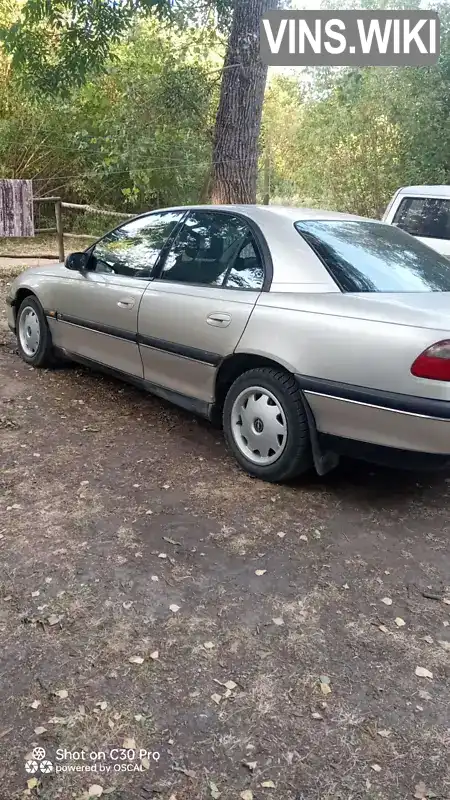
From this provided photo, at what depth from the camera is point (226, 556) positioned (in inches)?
115

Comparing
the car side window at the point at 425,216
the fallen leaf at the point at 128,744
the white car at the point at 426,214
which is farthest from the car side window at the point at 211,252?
the car side window at the point at 425,216

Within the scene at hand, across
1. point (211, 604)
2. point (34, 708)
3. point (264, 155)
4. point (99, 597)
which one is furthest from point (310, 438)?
point (264, 155)

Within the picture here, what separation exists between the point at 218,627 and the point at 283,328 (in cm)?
154

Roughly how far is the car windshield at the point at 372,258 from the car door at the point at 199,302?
1.23 feet

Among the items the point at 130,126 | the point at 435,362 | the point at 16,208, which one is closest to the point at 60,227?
the point at 16,208

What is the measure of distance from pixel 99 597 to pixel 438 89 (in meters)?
13.1

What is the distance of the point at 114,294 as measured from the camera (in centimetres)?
446

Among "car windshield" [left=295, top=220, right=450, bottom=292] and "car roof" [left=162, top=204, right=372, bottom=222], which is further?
"car roof" [left=162, top=204, right=372, bottom=222]

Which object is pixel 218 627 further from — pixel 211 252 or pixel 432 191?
pixel 432 191

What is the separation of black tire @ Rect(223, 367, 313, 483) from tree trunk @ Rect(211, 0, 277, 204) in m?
4.80

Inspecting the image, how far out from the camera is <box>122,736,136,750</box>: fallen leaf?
6.28ft

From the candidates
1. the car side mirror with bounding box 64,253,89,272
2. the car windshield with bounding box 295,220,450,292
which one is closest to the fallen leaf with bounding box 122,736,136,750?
the car windshield with bounding box 295,220,450,292

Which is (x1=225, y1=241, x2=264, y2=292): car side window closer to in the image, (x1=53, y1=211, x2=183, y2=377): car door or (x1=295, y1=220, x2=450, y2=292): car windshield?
(x1=295, y1=220, x2=450, y2=292): car windshield

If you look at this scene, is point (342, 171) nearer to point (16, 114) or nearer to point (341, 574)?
point (16, 114)
